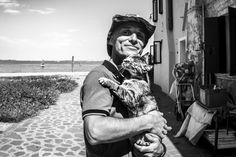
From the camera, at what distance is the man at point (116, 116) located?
51.3 inches

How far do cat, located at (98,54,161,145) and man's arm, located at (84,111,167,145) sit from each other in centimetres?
6

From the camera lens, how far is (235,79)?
6.12 meters

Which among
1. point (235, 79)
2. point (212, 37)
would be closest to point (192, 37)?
point (212, 37)

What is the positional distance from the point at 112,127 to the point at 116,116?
121 millimetres

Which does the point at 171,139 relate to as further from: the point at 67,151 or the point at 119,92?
the point at 119,92

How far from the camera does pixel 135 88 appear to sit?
133cm

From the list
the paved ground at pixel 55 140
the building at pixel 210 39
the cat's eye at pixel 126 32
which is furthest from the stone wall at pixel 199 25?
the cat's eye at pixel 126 32

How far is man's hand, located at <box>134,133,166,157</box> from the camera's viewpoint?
1.32 metres

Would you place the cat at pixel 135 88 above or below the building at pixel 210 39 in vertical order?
below

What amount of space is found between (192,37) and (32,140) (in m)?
6.08

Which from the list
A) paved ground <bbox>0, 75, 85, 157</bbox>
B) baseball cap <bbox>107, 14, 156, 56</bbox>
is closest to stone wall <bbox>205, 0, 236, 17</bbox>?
paved ground <bbox>0, 75, 85, 157</bbox>

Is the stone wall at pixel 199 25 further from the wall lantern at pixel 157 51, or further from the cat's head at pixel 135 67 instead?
the wall lantern at pixel 157 51

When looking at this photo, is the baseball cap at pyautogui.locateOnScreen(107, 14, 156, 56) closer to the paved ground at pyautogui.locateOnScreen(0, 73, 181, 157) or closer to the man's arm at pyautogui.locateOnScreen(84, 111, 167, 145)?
the man's arm at pyautogui.locateOnScreen(84, 111, 167, 145)

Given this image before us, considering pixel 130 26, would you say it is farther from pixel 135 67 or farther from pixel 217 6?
pixel 217 6
